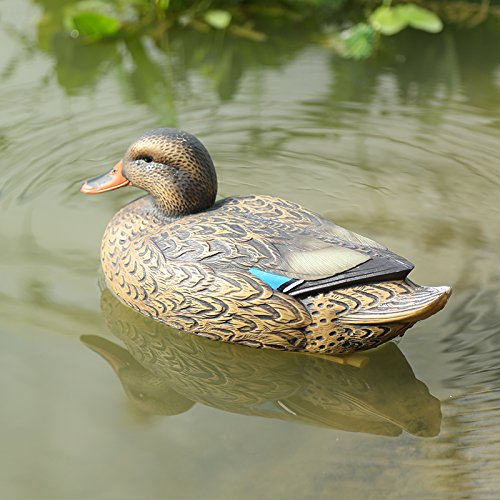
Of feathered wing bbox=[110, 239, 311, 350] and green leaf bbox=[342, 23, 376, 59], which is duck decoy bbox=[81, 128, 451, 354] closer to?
feathered wing bbox=[110, 239, 311, 350]

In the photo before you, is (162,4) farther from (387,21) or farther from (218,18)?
(387,21)

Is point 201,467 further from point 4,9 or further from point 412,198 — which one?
point 4,9

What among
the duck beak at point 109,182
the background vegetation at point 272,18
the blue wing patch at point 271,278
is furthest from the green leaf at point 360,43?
the blue wing patch at point 271,278

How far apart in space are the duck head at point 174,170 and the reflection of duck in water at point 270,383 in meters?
0.66

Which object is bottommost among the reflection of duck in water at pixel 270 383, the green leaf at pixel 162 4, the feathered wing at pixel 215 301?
the reflection of duck in water at pixel 270 383

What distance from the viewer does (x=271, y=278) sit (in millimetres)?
4109

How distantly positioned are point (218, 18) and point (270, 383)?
4.57 m

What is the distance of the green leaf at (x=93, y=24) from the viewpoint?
7.61m

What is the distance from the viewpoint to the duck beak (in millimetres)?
4867

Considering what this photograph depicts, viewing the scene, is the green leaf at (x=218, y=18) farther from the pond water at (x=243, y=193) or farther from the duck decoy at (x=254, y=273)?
the duck decoy at (x=254, y=273)

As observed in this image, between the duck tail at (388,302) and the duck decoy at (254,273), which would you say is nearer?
the duck tail at (388,302)

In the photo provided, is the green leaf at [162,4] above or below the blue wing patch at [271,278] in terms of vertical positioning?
above

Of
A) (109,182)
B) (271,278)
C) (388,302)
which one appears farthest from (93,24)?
(388,302)

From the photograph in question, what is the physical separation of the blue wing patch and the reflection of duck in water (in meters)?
0.45
